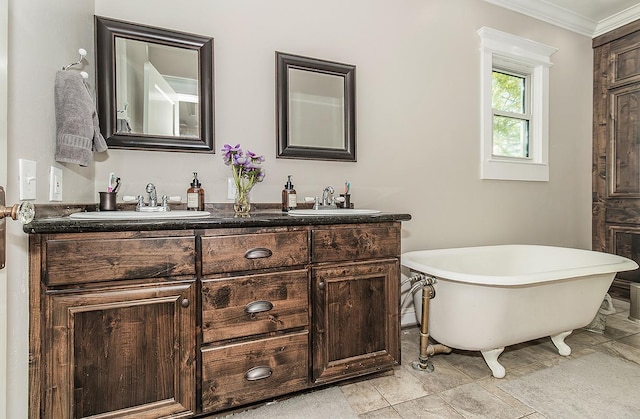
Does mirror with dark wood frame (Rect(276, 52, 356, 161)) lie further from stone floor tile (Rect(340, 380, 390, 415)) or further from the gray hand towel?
stone floor tile (Rect(340, 380, 390, 415))

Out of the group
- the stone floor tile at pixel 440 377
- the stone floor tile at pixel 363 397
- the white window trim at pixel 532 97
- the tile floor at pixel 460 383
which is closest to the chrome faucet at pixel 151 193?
the tile floor at pixel 460 383

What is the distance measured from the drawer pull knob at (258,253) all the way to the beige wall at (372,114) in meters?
0.68

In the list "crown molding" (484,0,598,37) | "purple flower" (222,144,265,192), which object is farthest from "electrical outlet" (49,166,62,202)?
"crown molding" (484,0,598,37)

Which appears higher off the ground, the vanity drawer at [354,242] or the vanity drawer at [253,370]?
the vanity drawer at [354,242]

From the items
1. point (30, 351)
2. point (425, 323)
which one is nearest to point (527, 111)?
point (425, 323)

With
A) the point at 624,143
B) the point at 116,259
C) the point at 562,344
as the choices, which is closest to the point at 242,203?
the point at 116,259

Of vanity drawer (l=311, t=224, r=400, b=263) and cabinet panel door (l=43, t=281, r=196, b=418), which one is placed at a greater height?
vanity drawer (l=311, t=224, r=400, b=263)

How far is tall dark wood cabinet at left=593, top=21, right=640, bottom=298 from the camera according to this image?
3.01 metres

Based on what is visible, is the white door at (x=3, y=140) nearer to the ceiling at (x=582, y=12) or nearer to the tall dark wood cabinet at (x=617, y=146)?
the ceiling at (x=582, y=12)

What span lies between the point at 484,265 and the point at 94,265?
2473 millimetres

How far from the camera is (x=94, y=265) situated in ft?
3.83

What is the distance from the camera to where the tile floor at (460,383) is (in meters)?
1.53

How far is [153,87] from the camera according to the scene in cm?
183

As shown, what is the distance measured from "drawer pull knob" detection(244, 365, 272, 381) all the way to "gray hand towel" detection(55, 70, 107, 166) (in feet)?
3.73
